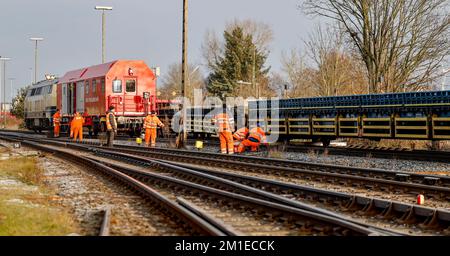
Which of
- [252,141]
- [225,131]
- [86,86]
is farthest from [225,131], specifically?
[86,86]

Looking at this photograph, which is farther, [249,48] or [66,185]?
[249,48]

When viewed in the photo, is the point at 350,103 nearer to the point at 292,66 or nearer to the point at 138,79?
the point at 138,79

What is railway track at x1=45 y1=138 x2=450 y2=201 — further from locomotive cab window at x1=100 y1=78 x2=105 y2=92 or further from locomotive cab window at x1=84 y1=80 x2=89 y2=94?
locomotive cab window at x1=84 y1=80 x2=89 y2=94

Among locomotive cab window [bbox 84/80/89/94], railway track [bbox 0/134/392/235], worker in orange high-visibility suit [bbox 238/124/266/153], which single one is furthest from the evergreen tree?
railway track [bbox 0/134/392/235]

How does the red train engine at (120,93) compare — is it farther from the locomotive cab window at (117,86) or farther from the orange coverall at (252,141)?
the orange coverall at (252,141)

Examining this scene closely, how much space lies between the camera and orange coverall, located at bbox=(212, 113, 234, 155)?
64.5 feet

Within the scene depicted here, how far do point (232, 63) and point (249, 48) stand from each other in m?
2.49

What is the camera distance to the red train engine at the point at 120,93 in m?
30.7

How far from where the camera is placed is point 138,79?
3152 centimetres

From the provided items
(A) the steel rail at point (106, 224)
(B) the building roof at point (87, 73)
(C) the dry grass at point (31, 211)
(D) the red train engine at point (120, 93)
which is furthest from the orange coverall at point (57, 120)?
(A) the steel rail at point (106, 224)

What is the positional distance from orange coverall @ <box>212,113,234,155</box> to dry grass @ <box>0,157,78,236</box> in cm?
678

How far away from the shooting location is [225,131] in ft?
65.6

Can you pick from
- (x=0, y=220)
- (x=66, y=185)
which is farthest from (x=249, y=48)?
(x=0, y=220)

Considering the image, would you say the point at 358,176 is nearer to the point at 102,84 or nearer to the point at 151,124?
the point at 151,124
